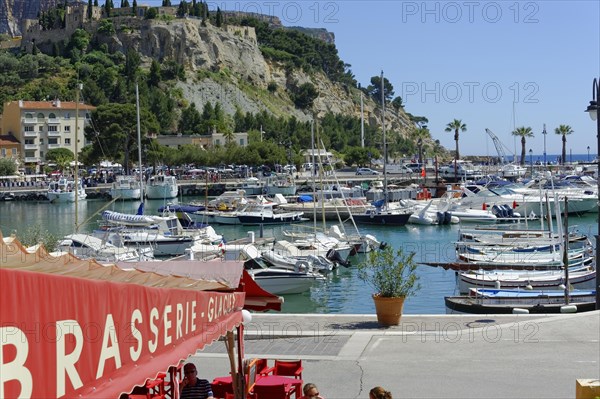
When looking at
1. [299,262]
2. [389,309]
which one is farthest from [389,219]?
[389,309]

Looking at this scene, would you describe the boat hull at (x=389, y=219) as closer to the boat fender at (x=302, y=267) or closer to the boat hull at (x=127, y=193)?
the boat fender at (x=302, y=267)

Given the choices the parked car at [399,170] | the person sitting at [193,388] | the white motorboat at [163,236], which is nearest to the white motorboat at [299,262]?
the white motorboat at [163,236]

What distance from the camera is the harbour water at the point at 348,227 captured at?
31844 mm

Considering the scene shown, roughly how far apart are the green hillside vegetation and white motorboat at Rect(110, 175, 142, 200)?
39.6 feet

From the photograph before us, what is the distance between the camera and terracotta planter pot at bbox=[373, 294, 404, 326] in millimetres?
16734

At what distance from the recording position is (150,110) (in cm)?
13250

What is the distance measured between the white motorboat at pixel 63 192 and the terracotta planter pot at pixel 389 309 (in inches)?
3065

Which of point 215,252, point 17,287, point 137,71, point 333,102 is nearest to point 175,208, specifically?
point 215,252

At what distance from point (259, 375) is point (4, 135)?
123307mm

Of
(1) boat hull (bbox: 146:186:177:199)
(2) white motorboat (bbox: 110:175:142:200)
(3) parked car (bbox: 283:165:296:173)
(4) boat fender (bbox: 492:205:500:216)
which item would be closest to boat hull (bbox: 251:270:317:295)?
(4) boat fender (bbox: 492:205:500:216)

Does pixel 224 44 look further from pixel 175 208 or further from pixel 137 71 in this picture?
pixel 175 208

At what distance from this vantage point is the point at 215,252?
3822cm

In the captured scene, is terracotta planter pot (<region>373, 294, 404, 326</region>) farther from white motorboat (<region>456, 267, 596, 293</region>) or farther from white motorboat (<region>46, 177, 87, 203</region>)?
white motorboat (<region>46, 177, 87, 203</region>)

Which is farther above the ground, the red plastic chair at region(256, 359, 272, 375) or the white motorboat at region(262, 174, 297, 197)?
the white motorboat at region(262, 174, 297, 197)
